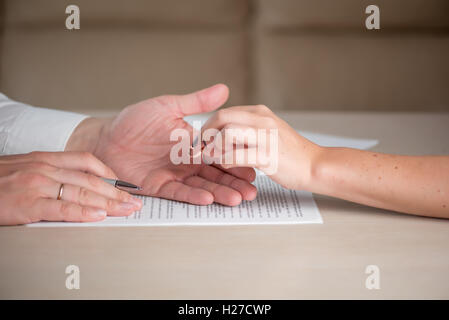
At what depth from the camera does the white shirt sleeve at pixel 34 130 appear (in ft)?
3.70

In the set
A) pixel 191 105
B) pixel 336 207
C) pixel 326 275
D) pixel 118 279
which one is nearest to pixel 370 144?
pixel 336 207

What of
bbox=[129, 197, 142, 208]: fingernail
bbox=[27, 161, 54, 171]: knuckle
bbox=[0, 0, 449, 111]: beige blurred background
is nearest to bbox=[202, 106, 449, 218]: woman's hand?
bbox=[129, 197, 142, 208]: fingernail

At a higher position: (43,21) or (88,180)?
Answer: (43,21)

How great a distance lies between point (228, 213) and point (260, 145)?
0.44 feet

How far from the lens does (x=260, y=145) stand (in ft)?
2.56

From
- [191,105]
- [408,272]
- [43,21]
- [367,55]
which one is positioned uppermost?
[43,21]

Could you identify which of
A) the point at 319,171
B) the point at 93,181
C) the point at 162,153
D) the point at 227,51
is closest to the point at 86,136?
the point at 162,153

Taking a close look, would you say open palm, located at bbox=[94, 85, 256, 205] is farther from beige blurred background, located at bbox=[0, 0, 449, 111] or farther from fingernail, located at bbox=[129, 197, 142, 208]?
beige blurred background, located at bbox=[0, 0, 449, 111]

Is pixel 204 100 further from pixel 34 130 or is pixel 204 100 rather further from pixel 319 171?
pixel 34 130

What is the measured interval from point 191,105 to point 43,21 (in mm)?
1518

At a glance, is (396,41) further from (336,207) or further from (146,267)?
(146,267)

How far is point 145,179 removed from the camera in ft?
3.10

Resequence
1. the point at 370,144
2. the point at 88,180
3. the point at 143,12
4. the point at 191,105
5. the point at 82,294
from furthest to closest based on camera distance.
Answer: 1. the point at 143,12
2. the point at 370,144
3. the point at 191,105
4. the point at 88,180
5. the point at 82,294

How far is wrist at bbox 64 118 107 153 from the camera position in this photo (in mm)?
1108
